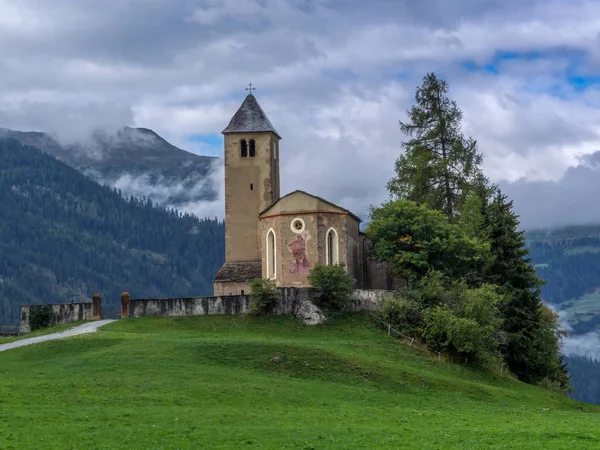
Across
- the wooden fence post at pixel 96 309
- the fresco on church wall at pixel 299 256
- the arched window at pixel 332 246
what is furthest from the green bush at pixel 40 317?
the arched window at pixel 332 246

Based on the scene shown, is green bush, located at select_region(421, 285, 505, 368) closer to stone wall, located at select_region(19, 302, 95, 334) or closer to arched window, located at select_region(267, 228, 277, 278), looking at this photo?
arched window, located at select_region(267, 228, 277, 278)

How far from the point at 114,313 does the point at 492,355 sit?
88.5 ft

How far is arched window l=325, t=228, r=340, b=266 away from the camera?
6981 centimetres

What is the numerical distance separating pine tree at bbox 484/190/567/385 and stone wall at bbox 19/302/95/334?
1054 inches

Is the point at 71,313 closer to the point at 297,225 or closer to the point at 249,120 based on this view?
the point at 297,225

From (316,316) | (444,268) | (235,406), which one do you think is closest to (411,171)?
(444,268)

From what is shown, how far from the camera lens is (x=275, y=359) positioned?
4881 cm

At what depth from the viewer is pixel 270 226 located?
71.6 meters

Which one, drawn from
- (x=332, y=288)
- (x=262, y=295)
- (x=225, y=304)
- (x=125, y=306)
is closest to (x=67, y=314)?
(x=125, y=306)

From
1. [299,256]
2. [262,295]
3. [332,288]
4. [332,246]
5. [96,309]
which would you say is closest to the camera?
[262,295]

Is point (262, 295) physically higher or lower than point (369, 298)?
higher

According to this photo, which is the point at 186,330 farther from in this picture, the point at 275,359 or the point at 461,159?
the point at 461,159

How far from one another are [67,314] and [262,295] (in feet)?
48.4

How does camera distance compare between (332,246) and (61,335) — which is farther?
(332,246)
